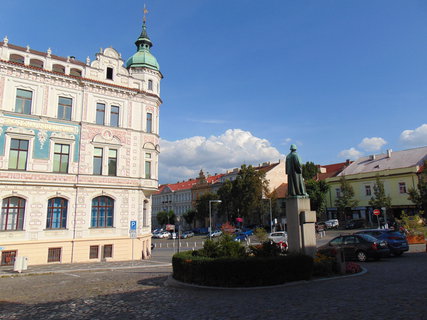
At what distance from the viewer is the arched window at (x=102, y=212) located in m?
26.3

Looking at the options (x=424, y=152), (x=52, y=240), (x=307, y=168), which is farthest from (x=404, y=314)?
(x=307, y=168)

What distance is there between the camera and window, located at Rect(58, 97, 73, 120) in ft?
85.0

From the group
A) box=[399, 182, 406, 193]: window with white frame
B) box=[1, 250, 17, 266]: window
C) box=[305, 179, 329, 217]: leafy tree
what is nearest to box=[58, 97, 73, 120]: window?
box=[1, 250, 17, 266]: window

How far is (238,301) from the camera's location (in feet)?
30.6

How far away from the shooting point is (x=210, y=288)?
1142cm

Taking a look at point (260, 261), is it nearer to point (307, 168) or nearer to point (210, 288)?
point (210, 288)

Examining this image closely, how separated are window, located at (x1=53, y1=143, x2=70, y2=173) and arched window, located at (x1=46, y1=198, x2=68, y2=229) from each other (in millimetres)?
2299

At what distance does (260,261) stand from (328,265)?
345 centimetres

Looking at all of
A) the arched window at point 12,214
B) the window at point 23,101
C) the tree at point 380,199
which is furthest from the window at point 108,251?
the tree at point 380,199

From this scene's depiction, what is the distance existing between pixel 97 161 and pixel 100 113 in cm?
403

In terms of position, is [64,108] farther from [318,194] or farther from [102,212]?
[318,194]

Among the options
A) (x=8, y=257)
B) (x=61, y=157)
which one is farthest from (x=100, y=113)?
(x=8, y=257)

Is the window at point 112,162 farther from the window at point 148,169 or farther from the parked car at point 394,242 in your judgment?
the parked car at point 394,242

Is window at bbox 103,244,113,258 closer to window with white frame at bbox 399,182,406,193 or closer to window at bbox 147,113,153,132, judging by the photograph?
window at bbox 147,113,153,132
